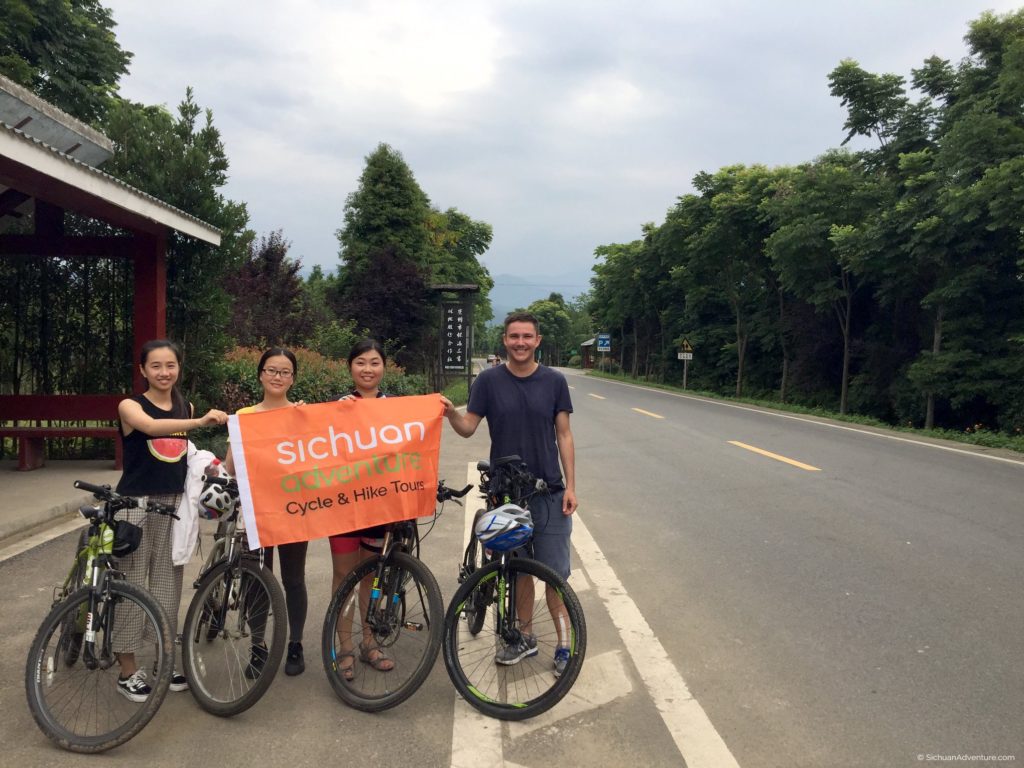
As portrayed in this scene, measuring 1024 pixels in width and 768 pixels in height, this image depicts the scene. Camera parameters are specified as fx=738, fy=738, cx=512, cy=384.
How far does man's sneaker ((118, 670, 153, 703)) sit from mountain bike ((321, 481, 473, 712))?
80cm

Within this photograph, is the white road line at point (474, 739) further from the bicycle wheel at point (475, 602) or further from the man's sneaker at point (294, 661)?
the man's sneaker at point (294, 661)

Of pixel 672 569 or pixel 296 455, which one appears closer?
pixel 296 455

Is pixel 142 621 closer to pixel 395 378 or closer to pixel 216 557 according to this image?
pixel 216 557

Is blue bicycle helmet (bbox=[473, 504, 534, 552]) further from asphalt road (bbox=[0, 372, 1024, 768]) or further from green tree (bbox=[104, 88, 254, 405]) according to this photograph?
green tree (bbox=[104, 88, 254, 405])

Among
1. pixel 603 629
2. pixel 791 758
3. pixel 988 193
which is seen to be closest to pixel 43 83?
pixel 603 629

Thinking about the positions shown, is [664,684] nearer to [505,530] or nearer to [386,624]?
[505,530]

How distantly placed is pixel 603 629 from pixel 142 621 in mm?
2525

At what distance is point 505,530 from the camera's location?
3.36 m

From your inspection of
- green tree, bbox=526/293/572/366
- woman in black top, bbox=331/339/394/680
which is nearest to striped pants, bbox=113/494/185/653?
woman in black top, bbox=331/339/394/680

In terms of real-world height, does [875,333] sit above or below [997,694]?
above

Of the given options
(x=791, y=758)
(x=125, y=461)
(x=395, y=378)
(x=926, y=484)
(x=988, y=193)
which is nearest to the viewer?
(x=791, y=758)

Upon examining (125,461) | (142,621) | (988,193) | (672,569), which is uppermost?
(988,193)

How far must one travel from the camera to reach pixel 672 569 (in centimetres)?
573

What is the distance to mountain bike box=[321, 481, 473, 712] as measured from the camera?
3.40 meters
